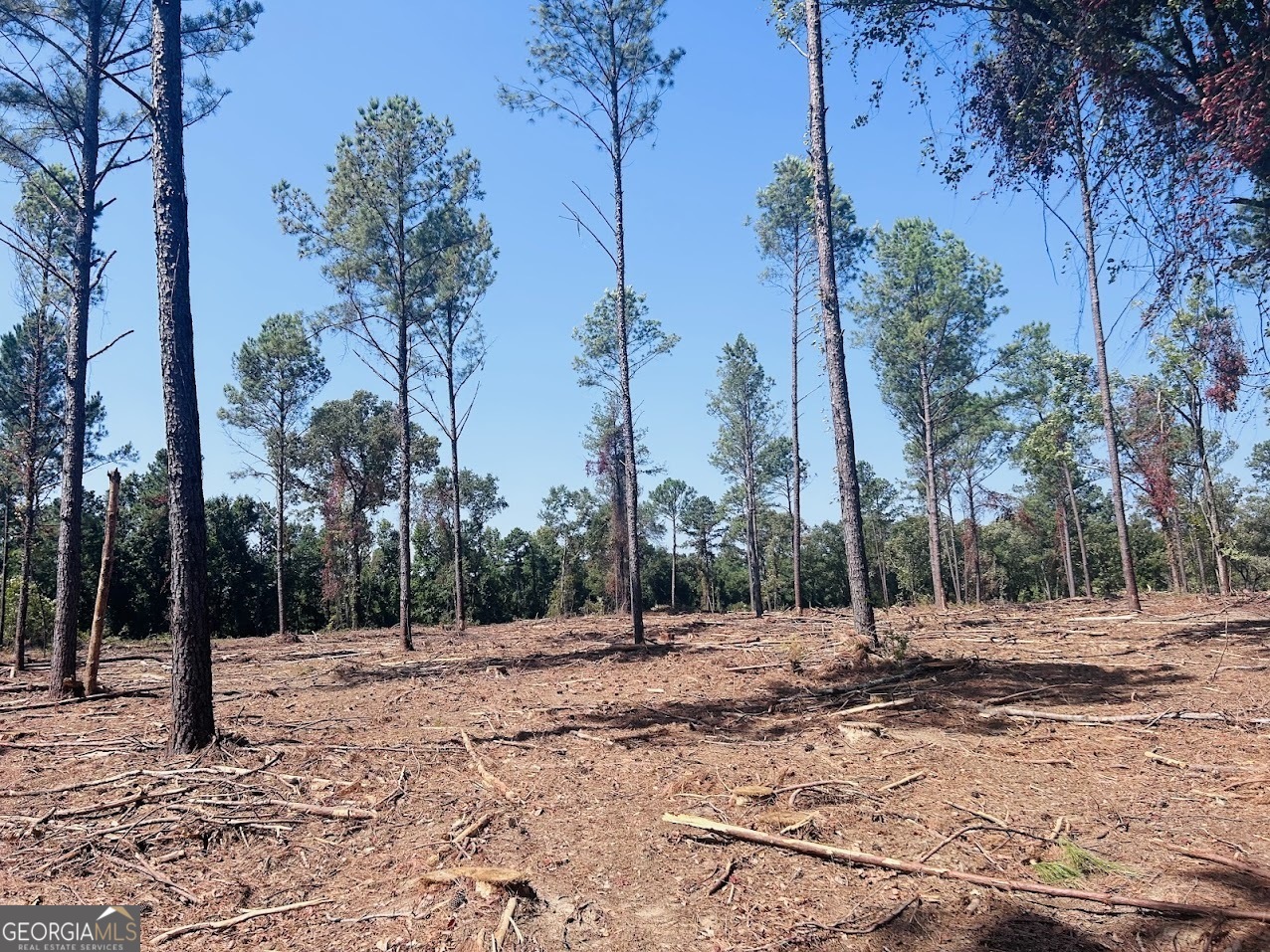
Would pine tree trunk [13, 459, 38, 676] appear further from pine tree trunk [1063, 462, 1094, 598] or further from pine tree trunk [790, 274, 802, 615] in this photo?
pine tree trunk [1063, 462, 1094, 598]

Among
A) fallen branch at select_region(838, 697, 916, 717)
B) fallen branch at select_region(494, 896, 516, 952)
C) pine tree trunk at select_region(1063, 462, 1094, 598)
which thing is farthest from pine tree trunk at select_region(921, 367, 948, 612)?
fallen branch at select_region(494, 896, 516, 952)

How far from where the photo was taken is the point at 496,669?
11008 millimetres

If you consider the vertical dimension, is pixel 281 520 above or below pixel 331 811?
above

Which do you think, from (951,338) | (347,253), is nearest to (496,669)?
(347,253)

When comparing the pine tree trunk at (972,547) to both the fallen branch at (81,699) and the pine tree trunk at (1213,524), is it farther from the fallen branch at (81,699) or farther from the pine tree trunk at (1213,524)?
the fallen branch at (81,699)

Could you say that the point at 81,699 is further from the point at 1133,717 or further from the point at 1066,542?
the point at 1066,542

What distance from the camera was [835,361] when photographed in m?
9.43

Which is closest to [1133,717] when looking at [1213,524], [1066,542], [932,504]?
[932,504]

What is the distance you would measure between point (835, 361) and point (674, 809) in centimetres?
684

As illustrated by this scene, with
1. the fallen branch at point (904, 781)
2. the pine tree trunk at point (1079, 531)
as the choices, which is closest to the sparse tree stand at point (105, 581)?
the fallen branch at point (904, 781)

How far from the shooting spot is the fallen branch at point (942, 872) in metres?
2.85

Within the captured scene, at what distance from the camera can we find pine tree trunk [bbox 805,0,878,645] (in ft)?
29.6

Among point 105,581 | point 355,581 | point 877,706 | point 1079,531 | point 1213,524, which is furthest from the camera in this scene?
point 355,581

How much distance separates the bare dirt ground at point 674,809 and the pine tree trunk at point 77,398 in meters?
0.91
